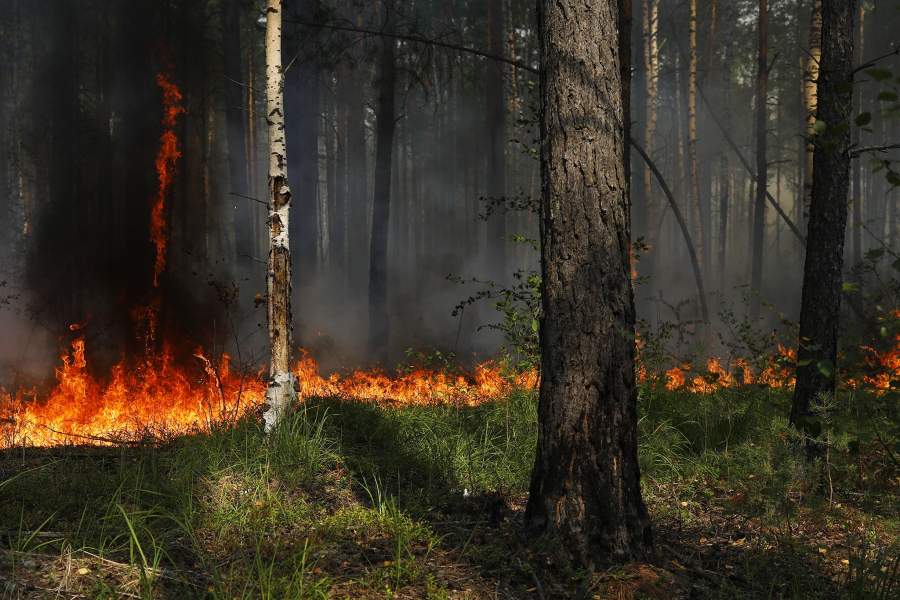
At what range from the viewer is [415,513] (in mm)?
4516

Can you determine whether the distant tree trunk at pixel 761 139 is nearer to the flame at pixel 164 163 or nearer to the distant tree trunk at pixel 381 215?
the distant tree trunk at pixel 381 215

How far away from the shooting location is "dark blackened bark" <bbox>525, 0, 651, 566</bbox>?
3.72 metres

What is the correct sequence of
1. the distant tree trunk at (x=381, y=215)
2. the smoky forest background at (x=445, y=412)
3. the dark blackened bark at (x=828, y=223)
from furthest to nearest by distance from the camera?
the distant tree trunk at (x=381, y=215) < the dark blackened bark at (x=828, y=223) < the smoky forest background at (x=445, y=412)

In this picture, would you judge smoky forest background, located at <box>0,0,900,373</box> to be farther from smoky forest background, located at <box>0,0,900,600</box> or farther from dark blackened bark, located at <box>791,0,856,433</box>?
dark blackened bark, located at <box>791,0,856,433</box>

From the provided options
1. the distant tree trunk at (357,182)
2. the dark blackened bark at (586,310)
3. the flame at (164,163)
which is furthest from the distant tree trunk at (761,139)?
the distant tree trunk at (357,182)

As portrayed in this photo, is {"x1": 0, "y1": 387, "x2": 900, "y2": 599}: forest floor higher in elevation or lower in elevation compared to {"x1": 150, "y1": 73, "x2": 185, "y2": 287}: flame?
lower

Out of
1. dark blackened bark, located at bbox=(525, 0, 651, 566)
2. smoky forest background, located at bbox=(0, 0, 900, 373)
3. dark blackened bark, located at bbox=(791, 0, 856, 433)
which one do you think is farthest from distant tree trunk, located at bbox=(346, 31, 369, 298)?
dark blackened bark, located at bbox=(525, 0, 651, 566)

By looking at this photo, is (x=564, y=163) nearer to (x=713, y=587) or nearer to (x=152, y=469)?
Result: (x=713, y=587)

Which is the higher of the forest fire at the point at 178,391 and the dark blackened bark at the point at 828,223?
the dark blackened bark at the point at 828,223

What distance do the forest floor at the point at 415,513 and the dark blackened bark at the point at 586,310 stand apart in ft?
0.84

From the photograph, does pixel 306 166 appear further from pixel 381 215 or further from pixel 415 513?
pixel 415 513

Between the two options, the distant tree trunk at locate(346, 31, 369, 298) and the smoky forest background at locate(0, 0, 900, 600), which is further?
the distant tree trunk at locate(346, 31, 369, 298)

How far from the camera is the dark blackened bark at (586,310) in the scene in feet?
12.2

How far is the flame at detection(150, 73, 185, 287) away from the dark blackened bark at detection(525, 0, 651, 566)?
10.00 m
